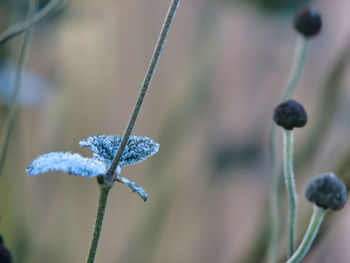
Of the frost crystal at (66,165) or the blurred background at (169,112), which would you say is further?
the blurred background at (169,112)

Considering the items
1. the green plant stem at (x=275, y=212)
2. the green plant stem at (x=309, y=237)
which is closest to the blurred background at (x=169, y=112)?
the green plant stem at (x=275, y=212)

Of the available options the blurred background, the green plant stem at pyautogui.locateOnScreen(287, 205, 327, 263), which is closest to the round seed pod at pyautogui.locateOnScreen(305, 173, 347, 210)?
the green plant stem at pyautogui.locateOnScreen(287, 205, 327, 263)

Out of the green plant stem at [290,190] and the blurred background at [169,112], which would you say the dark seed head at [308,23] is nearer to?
the green plant stem at [290,190]

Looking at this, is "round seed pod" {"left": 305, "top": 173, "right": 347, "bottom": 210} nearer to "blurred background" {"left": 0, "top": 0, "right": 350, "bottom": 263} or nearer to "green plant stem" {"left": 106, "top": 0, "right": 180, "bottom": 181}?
"green plant stem" {"left": 106, "top": 0, "right": 180, "bottom": 181}

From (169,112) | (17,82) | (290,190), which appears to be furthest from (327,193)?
(169,112)

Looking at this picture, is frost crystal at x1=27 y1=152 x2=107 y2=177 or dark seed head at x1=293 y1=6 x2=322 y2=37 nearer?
frost crystal at x1=27 y1=152 x2=107 y2=177

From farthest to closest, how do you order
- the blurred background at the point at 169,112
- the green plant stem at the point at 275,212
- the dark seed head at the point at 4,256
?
the blurred background at the point at 169,112, the green plant stem at the point at 275,212, the dark seed head at the point at 4,256

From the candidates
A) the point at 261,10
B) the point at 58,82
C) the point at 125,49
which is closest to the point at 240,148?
the point at 261,10

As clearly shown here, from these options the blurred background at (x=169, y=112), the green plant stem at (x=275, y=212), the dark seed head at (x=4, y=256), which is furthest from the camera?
the blurred background at (x=169, y=112)
